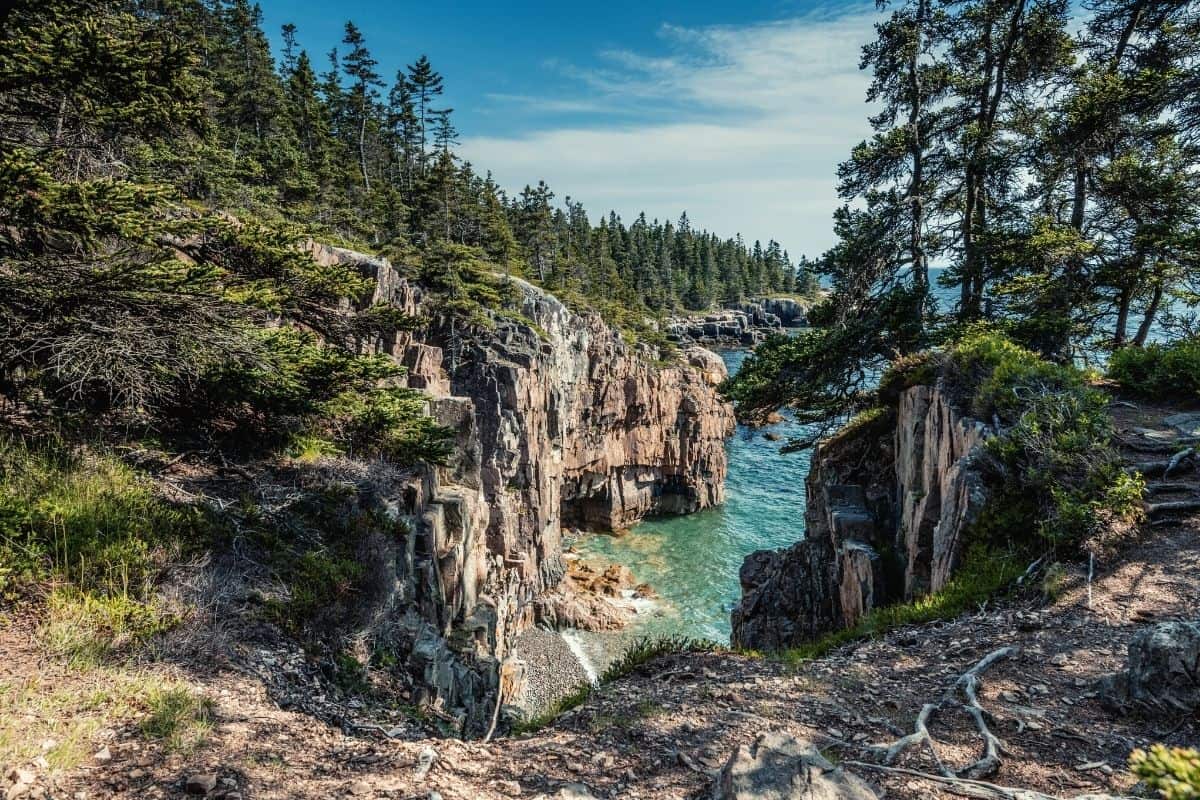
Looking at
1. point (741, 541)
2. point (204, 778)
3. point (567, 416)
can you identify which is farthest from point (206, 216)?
point (741, 541)

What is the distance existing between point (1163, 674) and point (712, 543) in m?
38.5

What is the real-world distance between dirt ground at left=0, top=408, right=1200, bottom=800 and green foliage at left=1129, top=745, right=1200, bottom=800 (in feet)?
8.90

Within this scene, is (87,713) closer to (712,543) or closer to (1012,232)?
(1012,232)

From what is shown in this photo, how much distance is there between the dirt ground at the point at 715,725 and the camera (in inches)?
163

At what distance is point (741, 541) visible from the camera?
41844 millimetres

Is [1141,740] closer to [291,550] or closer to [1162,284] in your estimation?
[291,550]

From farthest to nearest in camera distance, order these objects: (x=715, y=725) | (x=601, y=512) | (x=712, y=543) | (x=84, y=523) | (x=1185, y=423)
A: (x=601, y=512) → (x=712, y=543) → (x=1185, y=423) → (x=84, y=523) → (x=715, y=725)

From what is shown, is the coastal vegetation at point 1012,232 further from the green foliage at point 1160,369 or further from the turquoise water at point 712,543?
the turquoise water at point 712,543

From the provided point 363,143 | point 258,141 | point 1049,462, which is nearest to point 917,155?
point 1049,462

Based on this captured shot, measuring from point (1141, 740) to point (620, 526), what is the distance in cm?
4279

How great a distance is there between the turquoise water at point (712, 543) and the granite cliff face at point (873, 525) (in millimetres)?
13773

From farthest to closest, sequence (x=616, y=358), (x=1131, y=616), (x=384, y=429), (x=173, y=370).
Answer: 1. (x=616, y=358)
2. (x=384, y=429)
3. (x=173, y=370)
4. (x=1131, y=616)

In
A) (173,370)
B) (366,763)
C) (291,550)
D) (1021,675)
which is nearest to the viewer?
(366,763)

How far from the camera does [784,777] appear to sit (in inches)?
149
